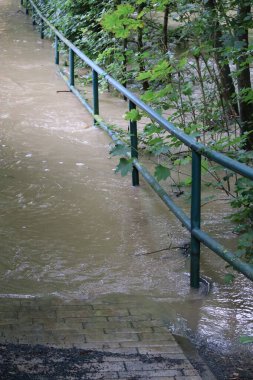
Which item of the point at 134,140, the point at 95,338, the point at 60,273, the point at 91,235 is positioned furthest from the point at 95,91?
the point at 95,338

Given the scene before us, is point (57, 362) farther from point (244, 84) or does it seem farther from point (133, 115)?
point (244, 84)

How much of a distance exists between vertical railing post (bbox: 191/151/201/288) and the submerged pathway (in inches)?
18.0

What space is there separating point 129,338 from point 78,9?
10444 mm

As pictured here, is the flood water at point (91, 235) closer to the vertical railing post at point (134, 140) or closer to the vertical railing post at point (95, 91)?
the vertical railing post at point (134, 140)

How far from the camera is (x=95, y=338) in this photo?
12.2ft

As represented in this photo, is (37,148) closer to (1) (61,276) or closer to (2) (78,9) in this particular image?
(1) (61,276)

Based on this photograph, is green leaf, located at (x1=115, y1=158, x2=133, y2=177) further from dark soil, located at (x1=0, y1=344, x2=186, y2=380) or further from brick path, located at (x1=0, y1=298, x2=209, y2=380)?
dark soil, located at (x1=0, y1=344, x2=186, y2=380)

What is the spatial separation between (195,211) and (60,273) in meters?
1.11

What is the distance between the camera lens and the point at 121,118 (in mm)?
9305

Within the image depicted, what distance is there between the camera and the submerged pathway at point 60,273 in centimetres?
335

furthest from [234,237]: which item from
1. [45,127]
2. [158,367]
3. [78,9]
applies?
[78,9]

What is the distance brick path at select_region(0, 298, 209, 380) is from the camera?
3248 millimetres

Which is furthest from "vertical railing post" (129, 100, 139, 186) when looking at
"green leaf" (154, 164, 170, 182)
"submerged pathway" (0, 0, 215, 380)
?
"green leaf" (154, 164, 170, 182)

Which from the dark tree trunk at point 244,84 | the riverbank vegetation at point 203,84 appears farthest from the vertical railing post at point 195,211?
the dark tree trunk at point 244,84
